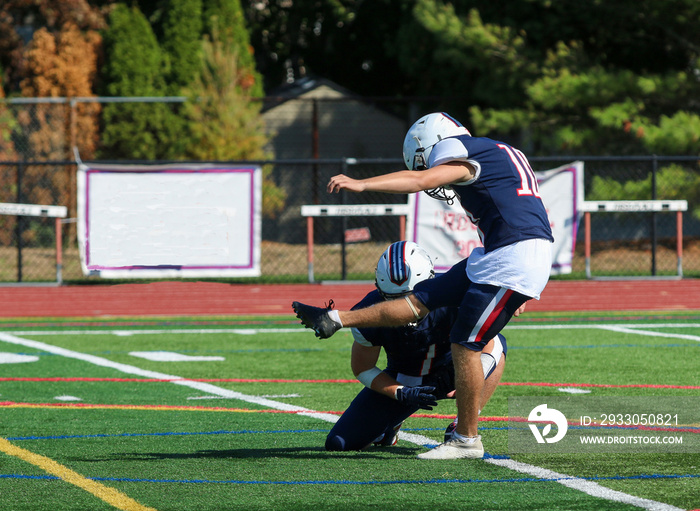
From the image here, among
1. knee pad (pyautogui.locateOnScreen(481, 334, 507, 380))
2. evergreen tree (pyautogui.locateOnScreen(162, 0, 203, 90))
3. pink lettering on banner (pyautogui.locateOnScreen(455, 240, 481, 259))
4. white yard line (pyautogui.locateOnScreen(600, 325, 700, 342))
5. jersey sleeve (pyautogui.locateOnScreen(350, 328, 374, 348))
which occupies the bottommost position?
white yard line (pyautogui.locateOnScreen(600, 325, 700, 342))

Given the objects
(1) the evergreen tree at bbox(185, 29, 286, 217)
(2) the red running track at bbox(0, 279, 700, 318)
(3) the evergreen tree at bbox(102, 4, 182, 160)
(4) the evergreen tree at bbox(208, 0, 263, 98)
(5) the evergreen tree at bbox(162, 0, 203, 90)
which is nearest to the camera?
(2) the red running track at bbox(0, 279, 700, 318)

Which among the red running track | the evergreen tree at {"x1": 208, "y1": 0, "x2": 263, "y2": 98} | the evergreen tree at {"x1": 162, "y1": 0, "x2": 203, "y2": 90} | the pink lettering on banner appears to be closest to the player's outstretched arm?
the red running track

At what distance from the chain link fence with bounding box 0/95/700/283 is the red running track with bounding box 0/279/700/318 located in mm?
924

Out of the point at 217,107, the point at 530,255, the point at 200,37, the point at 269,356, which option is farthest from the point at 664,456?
the point at 200,37

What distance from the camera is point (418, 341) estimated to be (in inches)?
218

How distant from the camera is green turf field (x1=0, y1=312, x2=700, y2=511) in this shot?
14.5 feet

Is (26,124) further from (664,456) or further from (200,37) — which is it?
(664,456)

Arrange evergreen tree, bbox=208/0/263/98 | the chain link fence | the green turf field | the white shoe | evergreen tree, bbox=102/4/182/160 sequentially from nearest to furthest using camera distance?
the green turf field, the white shoe, the chain link fence, evergreen tree, bbox=102/4/182/160, evergreen tree, bbox=208/0/263/98

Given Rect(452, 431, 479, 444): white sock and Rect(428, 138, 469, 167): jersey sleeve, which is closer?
Rect(428, 138, 469, 167): jersey sleeve

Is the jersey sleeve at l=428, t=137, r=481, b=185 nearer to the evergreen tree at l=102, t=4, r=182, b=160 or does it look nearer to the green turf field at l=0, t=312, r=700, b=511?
the green turf field at l=0, t=312, r=700, b=511

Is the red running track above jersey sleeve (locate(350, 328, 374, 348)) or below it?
below

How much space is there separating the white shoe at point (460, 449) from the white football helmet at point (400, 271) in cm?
80

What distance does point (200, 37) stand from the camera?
26062mm

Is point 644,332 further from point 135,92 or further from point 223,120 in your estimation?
point 135,92
